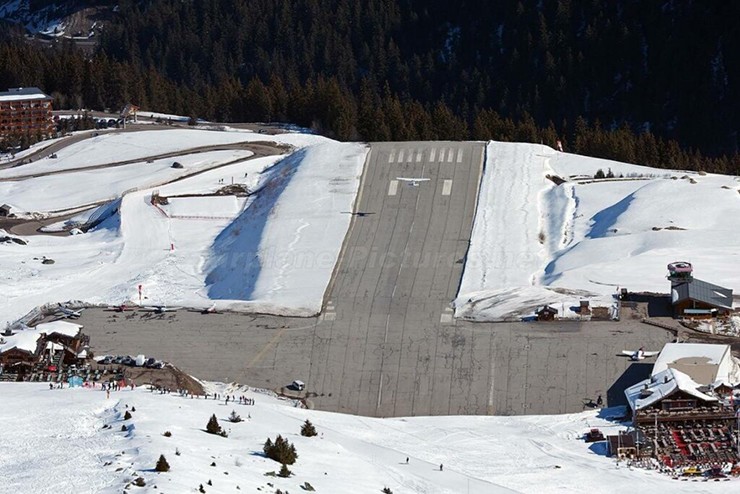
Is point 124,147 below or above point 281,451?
above

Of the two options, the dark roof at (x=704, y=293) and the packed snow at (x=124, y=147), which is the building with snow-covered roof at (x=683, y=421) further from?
the packed snow at (x=124, y=147)

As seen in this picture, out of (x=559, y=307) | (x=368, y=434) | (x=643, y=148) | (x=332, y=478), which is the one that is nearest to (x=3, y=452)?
(x=332, y=478)

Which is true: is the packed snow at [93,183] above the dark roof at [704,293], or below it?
above

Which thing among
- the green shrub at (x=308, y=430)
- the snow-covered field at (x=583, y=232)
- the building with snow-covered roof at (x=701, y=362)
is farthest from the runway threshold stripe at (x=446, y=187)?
the green shrub at (x=308, y=430)

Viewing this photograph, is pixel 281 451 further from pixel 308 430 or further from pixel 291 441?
pixel 308 430

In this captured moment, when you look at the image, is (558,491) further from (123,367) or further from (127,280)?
(127,280)

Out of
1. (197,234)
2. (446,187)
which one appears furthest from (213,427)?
(446,187)

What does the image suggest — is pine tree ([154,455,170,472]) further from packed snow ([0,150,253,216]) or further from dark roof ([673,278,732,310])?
packed snow ([0,150,253,216])
